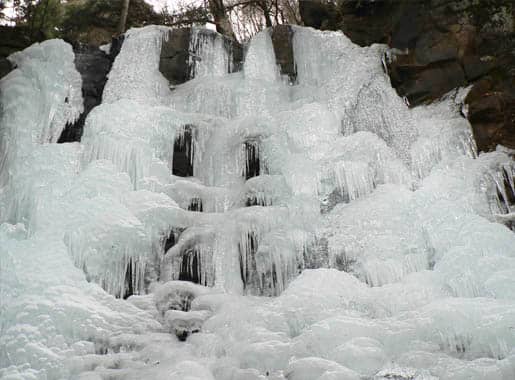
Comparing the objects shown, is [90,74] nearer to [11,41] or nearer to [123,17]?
[11,41]

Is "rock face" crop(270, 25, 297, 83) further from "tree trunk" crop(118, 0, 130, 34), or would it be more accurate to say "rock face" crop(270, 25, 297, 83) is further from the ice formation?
"tree trunk" crop(118, 0, 130, 34)

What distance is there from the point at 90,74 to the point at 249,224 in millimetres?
3292

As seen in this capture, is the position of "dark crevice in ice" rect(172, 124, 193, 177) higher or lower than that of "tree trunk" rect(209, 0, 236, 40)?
lower

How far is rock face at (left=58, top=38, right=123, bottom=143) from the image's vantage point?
696 centimetres

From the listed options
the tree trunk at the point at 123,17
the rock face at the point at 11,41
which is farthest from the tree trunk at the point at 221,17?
the rock face at the point at 11,41

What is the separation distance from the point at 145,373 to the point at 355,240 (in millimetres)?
2580

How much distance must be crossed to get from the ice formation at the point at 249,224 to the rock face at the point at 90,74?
0.12 meters

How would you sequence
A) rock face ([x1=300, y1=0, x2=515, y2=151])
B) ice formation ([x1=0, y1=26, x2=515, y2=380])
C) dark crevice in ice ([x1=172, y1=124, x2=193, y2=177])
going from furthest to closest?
dark crevice in ice ([x1=172, y1=124, x2=193, y2=177]) < rock face ([x1=300, y1=0, x2=515, y2=151]) < ice formation ([x1=0, y1=26, x2=515, y2=380])

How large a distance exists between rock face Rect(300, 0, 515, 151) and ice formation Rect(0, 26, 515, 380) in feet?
0.61

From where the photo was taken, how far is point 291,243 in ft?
18.9

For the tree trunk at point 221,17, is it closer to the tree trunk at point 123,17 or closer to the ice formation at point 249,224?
the tree trunk at point 123,17

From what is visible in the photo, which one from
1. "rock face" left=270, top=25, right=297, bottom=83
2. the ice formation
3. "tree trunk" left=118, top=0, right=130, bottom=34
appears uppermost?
"tree trunk" left=118, top=0, right=130, bottom=34

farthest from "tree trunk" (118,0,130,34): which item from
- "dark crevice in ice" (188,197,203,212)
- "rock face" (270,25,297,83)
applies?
"dark crevice in ice" (188,197,203,212)

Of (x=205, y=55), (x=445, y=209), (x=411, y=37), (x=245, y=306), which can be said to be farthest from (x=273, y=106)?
(x=245, y=306)
